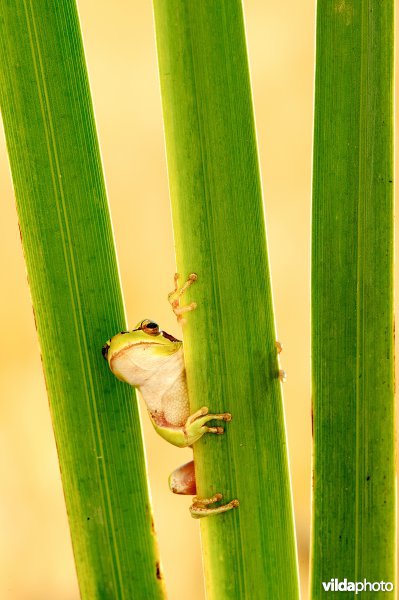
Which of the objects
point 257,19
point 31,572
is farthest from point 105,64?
point 31,572

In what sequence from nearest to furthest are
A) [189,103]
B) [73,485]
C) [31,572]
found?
[189,103], [73,485], [31,572]

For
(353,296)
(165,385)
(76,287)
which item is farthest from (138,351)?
(353,296)

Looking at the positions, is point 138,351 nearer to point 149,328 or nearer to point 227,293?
point 149,328

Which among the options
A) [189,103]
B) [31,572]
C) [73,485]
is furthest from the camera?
[31,572]

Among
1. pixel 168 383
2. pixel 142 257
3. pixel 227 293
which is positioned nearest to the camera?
pixel 227 293

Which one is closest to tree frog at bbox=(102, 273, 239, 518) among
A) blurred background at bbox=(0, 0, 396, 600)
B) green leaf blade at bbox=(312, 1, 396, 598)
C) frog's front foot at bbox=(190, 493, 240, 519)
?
frog's front foot at bbox=(190, 493, 240, 519)

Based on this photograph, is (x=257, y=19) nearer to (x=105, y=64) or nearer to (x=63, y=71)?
(x=105, y=64)

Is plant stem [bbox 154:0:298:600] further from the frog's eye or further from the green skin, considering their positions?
the frog's eye
